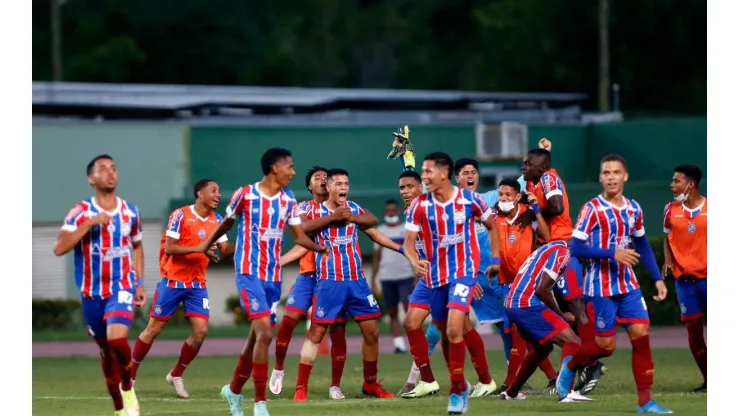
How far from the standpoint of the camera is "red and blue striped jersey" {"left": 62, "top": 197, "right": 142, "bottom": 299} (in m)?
12.3

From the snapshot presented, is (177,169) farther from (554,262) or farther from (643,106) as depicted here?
(643,106)

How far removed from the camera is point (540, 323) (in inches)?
544

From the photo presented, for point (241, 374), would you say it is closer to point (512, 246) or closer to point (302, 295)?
point (302, 295)

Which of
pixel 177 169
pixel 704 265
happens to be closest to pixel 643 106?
pixel 177 169

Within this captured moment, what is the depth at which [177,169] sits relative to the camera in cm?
3081

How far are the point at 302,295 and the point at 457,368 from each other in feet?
11.4

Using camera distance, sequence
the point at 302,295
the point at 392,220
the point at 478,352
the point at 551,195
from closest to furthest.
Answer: the point at 551,195
the point at 478,352
the point at 302,295
the point at 392,220

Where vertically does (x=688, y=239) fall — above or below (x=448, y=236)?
below

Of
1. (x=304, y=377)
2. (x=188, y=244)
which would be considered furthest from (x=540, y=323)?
(x=188, y=244)

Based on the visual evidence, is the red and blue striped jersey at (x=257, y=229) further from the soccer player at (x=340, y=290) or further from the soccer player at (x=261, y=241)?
the soccer player at (x=340, y=290)

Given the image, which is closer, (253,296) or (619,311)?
(253,296)

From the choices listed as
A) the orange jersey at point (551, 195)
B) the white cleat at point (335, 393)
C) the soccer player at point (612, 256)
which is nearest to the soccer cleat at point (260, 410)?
the white cleat at point (335, 393)

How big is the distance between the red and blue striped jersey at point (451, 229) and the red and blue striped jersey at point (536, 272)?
0.96 meters

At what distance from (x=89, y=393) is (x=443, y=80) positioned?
4375cm
